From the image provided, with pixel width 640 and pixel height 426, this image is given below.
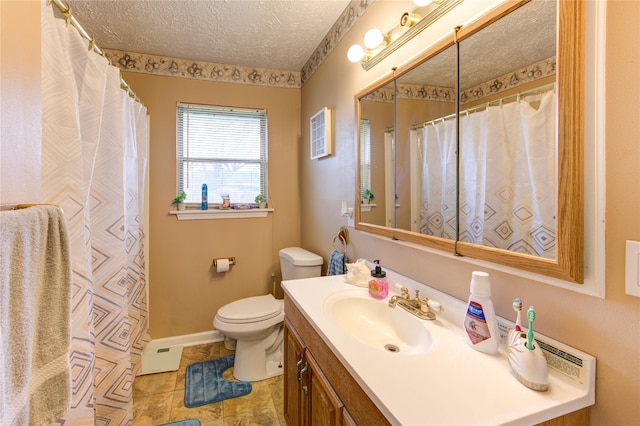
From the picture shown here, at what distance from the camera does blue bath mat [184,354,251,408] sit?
182 centimetres

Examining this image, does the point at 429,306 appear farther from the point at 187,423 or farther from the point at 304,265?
the point at 187,423

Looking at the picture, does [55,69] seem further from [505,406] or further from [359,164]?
[505,406]

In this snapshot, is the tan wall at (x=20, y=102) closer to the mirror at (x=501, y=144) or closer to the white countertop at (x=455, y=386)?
the white countertop at (x=455, y=386)

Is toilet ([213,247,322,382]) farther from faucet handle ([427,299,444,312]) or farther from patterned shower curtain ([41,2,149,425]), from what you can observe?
faucet handle ([427,299,444,312])

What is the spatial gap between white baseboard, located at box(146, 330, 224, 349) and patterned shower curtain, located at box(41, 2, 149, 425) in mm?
410

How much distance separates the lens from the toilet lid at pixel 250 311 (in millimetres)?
1922

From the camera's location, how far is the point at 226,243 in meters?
2.54

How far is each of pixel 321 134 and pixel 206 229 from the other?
1.28 metres

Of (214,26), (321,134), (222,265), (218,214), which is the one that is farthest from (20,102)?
(222,265)

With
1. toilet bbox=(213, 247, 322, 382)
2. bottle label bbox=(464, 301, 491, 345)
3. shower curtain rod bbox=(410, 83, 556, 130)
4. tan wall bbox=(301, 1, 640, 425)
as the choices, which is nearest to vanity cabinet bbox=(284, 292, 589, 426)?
tan wall bbox=(301, 1, 640, 425)

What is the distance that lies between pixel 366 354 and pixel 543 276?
0.51 metres

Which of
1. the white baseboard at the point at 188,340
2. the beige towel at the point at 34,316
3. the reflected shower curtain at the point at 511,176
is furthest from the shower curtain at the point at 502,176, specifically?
the white baseboard at the point at 188,340

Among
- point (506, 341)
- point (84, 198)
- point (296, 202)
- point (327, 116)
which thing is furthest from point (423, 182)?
point (296, 202)

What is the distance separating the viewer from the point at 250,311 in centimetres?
201
